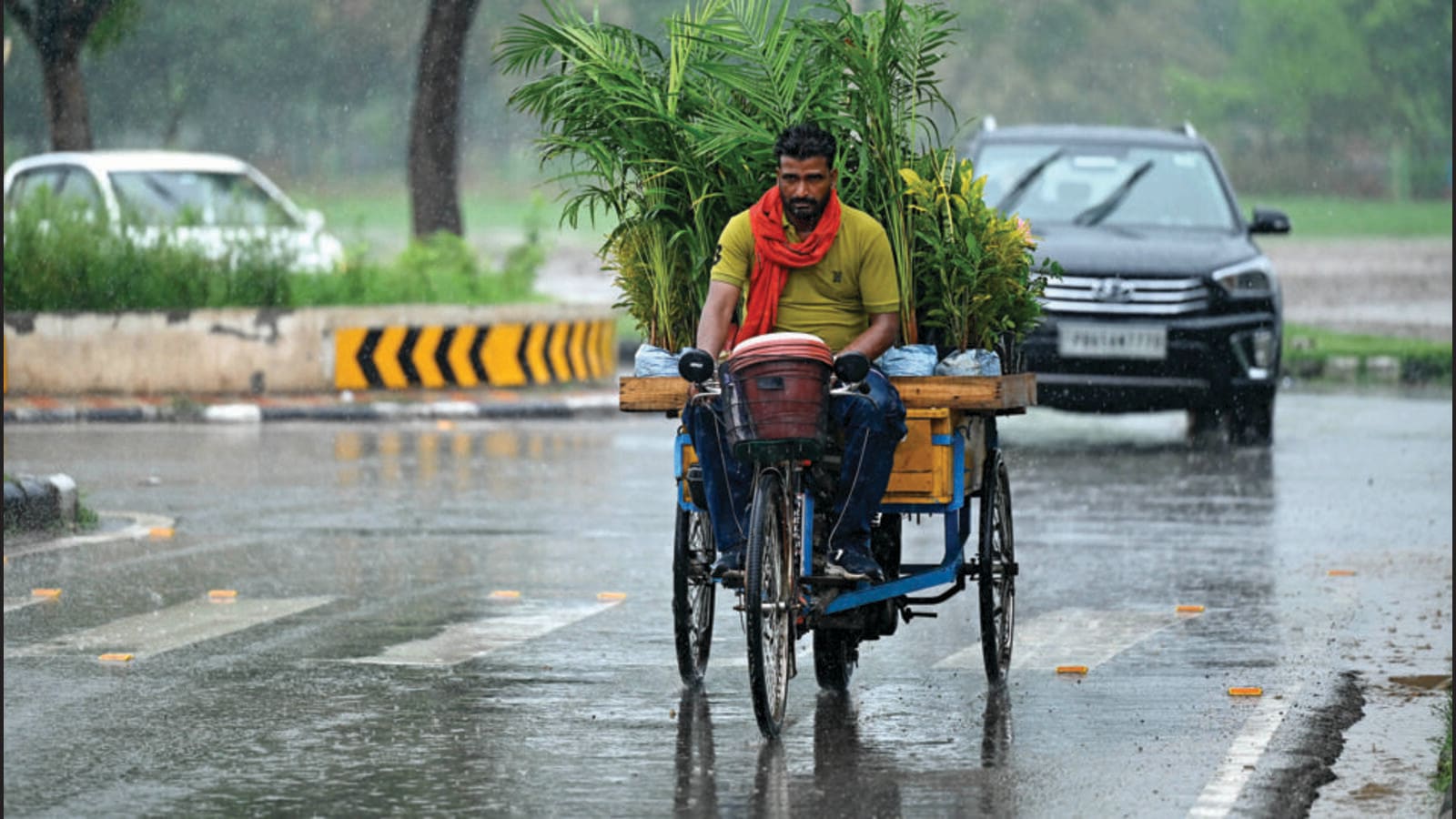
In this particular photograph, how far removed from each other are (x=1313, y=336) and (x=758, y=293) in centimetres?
1999

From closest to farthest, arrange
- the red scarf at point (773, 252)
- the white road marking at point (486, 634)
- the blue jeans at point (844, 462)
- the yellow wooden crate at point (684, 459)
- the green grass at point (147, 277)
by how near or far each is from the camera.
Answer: the blue jeans at point (844, 462) → the red scarf at point (773, 252) → the yellow wooden crate at point (684, 459) → the white road marking at point (486, 634) → the green grass at point (147, 277)

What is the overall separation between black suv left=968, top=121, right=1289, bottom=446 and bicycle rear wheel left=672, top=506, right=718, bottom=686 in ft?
25.5

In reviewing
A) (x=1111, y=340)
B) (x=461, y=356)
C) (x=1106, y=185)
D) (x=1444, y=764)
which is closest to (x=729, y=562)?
(x=1444, y=764)

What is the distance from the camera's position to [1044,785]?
7141mm

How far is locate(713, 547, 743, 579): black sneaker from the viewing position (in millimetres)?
7949

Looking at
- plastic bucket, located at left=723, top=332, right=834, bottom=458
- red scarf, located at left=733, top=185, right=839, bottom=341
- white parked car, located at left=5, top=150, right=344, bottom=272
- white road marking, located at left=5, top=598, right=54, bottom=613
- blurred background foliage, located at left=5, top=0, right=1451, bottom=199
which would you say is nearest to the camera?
plastic bucket, located at left=723, top=332, right=834, bottom=458

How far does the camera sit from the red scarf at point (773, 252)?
8188mm

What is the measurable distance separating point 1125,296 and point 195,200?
413 inches

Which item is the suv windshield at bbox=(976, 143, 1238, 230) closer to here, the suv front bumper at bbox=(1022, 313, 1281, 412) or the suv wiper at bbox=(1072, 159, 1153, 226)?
the suv wiper at bbox=(1072, 159, 1153, 226)

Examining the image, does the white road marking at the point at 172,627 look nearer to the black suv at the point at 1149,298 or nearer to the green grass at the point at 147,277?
the black suv at the point at 1149,298

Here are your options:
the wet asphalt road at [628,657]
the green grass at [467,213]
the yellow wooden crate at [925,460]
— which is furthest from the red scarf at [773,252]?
the green grass at [467,213]

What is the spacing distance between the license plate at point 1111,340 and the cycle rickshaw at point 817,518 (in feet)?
25.7

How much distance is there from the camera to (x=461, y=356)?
21562 millimetres

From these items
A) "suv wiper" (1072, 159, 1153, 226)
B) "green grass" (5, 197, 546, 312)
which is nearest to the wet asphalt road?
"suv wiper" (1072, 159, 1153, 226)
